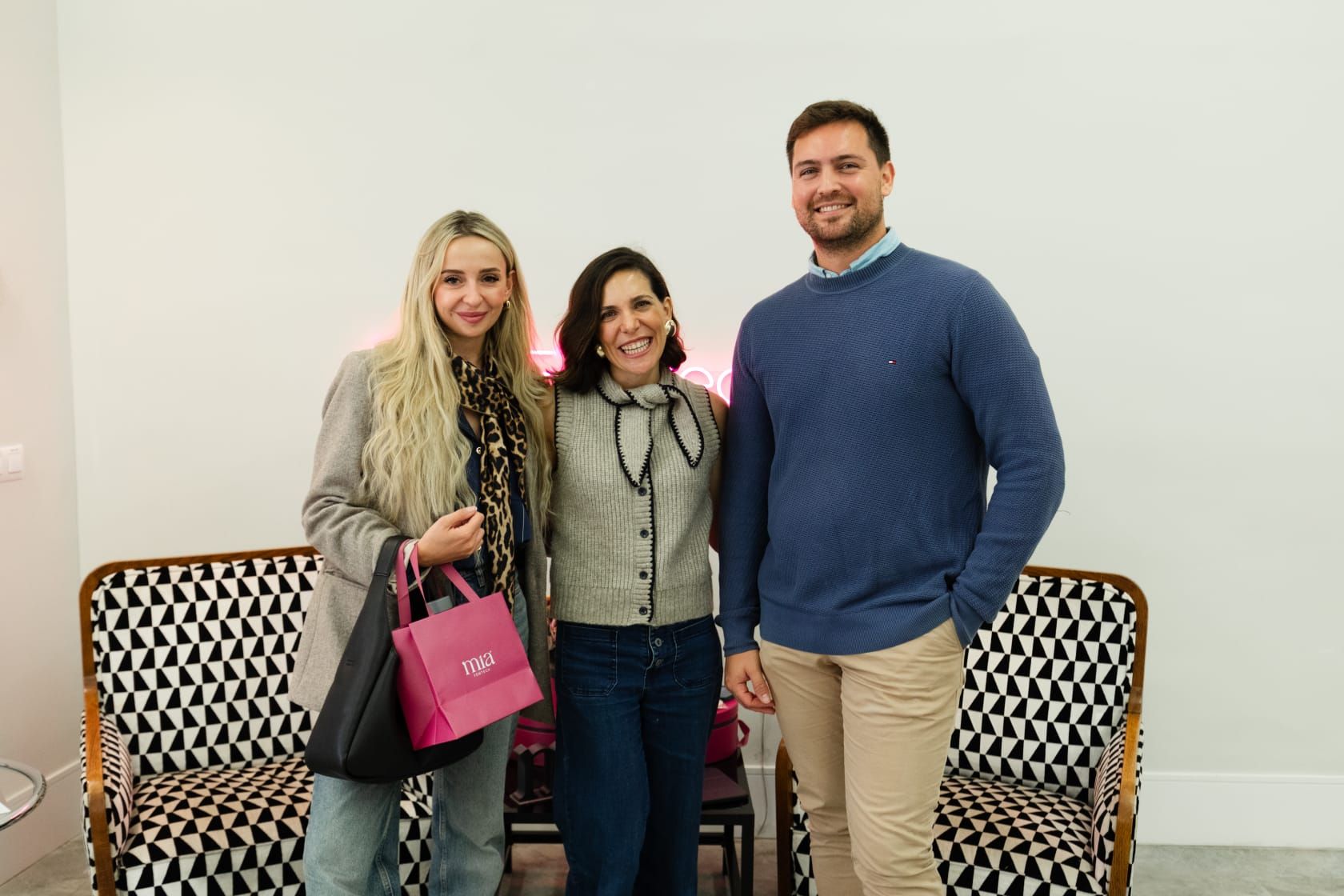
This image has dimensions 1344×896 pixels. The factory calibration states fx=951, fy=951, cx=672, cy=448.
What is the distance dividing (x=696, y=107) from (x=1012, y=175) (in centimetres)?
98


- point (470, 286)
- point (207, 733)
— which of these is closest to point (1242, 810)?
point (470, 286)

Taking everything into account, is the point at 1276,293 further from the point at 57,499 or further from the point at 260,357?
the point at 57,499

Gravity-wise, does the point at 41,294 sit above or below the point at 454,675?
above

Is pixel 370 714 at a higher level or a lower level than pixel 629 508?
lower

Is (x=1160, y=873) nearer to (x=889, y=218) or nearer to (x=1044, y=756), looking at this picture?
(x=1044, y=756)

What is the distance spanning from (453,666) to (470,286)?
0.69 m

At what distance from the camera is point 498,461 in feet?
5.80

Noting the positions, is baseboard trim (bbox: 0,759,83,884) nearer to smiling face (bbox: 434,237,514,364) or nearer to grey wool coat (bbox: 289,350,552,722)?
grey wool coat (bbox: 289,350,552,722)

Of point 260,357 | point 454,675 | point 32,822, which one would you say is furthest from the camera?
point 260,357

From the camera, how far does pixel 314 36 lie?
9.52 feet

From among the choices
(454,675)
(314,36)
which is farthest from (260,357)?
(454,675)

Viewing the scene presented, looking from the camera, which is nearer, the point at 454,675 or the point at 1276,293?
the point at 454,675

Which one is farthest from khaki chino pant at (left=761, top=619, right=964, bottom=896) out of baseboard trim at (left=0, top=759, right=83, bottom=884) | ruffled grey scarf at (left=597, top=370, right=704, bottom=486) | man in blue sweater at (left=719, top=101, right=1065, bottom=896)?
baseboard trim at (left=0, top=759, right=83, bottom=884)

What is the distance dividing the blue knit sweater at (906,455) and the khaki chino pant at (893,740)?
43mm
